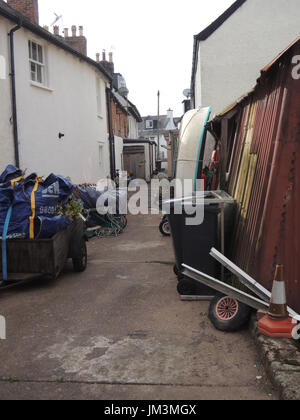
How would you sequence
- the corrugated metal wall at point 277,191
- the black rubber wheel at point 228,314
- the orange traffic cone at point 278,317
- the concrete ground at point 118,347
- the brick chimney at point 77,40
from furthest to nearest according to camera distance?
1. the brick chimney at point 77,40
2. the black rubber wheel at point 228,314
3. the corrugated metal wall at point 277,191
4. the orange traffic cone at point 278,317
5. the concrete ground at point 118,347

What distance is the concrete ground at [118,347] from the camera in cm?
359

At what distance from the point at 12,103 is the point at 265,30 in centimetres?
848

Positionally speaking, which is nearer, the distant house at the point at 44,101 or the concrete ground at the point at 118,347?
the concrete ground at the point at 118,347

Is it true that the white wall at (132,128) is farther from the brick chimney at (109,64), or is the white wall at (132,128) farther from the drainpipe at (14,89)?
the drainpipe at (14,89)

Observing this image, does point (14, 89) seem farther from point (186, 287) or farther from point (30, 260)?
point (186, 287)

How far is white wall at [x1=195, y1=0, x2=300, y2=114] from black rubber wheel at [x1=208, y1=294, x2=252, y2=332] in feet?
33.3

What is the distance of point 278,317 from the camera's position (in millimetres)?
4180

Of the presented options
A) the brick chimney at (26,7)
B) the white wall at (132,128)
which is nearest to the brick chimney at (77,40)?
the brick chimney at (26,7)

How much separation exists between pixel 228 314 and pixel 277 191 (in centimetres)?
147

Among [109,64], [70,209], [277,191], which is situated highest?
[109,64]

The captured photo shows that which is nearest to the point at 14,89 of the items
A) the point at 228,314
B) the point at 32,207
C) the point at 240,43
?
the point at 32,207

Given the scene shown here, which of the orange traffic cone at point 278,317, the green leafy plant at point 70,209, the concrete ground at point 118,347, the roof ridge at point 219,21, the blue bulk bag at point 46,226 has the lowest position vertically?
the concrete ground at point 118,347

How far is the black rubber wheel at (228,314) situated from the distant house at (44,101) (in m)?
7.02

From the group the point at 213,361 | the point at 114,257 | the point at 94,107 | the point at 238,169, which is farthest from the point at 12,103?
the point at 213,361
